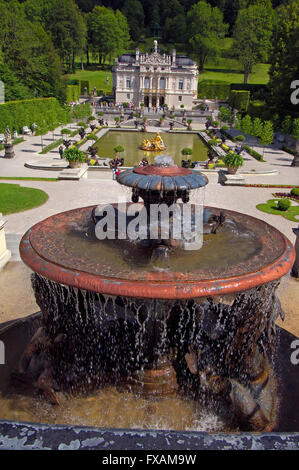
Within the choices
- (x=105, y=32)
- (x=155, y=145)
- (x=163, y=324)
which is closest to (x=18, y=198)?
(x=163, y=324)

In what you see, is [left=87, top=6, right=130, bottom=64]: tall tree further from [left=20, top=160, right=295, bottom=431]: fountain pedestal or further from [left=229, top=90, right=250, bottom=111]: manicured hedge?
[left=20, top=160, right=295, bottom=431]: fountain pedestal

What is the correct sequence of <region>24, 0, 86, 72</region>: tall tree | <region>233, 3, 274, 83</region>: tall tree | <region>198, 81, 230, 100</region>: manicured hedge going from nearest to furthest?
<region>198, 81, 230, 100</region>: manicured hedge < <region>233, 3, 274, 83</region>: tall tree < <region>24, 0, 86, 72</region>: tall tree

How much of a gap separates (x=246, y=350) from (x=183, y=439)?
494 cm

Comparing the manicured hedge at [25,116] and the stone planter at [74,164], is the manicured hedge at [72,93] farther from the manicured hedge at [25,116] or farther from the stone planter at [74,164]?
the stone planter at [74,164]

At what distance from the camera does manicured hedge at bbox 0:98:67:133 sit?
4231 centimetres

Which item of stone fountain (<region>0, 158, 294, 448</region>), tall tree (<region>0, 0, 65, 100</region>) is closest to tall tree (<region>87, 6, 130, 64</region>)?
tall tree (<region>0, 0, 65, 100</region>)

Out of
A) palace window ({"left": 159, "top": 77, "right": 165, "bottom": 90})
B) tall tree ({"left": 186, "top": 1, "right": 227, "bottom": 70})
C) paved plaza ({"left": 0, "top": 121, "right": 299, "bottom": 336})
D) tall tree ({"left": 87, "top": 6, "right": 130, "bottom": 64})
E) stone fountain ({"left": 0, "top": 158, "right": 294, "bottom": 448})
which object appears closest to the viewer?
stone fountain ({"left": 0, "top": 158, "right": 294, "bottom": 448})

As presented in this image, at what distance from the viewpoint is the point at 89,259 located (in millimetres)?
6418

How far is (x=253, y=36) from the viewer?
288ft

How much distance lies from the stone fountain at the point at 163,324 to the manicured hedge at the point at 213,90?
284ft

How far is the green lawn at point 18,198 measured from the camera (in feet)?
58.7

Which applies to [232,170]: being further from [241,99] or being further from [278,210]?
[241,99]

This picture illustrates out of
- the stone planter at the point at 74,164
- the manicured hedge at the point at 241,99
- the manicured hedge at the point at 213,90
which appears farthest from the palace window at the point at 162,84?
the stone planter at the point at 74,164

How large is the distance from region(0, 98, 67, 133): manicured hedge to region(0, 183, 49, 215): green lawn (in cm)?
1884
